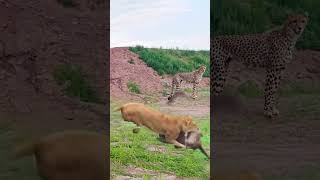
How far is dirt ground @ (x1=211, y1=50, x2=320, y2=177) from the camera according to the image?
6.43m

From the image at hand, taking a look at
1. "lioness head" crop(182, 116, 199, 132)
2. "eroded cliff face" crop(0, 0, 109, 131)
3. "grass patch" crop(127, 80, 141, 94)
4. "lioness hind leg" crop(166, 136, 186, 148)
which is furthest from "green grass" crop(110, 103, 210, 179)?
"grass patch" crop(127, 80, 141, 94)

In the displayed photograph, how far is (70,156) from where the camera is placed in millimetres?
4777

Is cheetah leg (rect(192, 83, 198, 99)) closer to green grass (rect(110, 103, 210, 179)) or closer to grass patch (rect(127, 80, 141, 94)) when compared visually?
green grass (rect(110, 103, 210, 179))

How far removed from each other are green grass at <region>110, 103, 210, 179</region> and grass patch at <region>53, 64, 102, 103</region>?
2.44 ft

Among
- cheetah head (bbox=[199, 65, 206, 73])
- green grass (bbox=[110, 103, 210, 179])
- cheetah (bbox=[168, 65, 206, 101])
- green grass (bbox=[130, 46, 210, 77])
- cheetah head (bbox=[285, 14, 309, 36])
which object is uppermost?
cheetah head (bbox=[285, 14, 309, 36])

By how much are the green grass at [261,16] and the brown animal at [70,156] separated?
159 inches

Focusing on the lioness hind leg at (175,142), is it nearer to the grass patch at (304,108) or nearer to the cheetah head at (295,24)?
the grass patch at (304,108)

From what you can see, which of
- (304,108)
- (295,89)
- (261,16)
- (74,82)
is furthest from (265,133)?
(74,82)

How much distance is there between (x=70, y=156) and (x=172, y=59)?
3796 mm

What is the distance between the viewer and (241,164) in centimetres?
650

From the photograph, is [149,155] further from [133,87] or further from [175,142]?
[133,87]

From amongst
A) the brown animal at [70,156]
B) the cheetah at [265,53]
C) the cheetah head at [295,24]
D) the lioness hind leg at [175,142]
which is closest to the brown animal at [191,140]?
the lioness hind leg at [175,142]

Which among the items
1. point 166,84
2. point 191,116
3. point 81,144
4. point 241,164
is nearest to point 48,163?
point 81,144

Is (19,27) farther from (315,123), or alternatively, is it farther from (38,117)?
(315,123)
